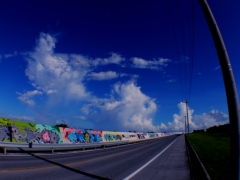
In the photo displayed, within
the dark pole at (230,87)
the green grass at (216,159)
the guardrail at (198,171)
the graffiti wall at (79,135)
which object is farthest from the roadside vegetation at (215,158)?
the graffiti wall at (79,135)

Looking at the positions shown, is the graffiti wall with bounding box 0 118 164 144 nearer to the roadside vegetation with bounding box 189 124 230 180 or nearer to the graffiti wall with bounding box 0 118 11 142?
the graffiti wall with bounding box 0 118 11 142

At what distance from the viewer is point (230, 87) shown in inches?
172

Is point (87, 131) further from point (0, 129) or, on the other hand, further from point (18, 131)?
point (0, 129)

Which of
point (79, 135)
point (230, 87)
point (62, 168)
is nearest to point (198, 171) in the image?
point (230, 87)

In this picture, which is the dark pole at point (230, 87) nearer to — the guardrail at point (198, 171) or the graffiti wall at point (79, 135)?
the guardrail at point (198, 171)

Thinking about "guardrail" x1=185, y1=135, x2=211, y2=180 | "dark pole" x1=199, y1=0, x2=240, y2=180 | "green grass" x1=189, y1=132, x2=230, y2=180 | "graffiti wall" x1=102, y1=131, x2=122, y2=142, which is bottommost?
"graffiti wall" x1=102, y1=131, x2=122, y2=142

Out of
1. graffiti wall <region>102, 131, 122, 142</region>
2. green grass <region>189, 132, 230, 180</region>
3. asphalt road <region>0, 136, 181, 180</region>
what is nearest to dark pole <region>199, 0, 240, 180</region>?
green grass <region>189, 132, 230, 180</region>

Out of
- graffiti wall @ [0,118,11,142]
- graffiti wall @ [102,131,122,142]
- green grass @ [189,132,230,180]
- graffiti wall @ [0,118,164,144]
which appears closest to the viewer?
green grass @ [189,132,230,180]

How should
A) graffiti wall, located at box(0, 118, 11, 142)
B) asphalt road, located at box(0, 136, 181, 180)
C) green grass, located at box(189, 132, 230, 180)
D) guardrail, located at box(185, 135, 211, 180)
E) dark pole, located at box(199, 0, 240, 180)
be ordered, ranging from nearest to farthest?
dark pole, located at box(199, 0, 240, 180)
guardrail, located at box(185, 135, 211, 180)
asphalt road, located at box(0, 136, 181, 180)
green grass, located at box(189, 132, 230, 180)
graffiti wall, located at box(0, 118, 11, 142)

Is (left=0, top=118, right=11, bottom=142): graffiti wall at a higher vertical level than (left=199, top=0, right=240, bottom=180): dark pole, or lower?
→ lower

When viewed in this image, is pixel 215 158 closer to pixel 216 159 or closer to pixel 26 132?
pixel 216 159

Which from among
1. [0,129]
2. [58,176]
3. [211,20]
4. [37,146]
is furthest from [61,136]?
[211,20]

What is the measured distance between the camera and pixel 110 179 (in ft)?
25.9

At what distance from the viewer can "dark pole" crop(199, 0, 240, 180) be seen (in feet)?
13.0
